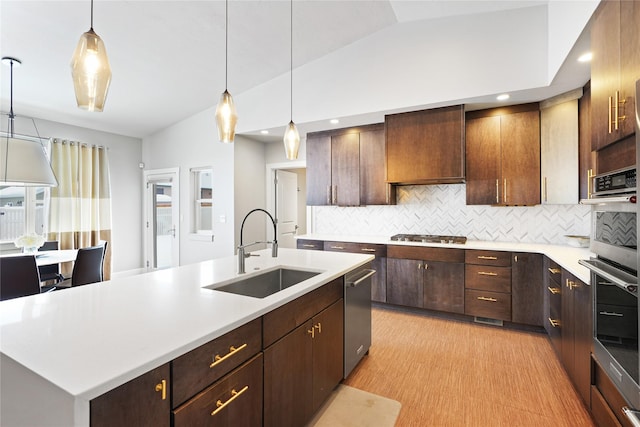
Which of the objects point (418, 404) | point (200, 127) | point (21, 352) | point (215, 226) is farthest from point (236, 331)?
point (200, 127)

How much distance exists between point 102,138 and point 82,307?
17.0ft

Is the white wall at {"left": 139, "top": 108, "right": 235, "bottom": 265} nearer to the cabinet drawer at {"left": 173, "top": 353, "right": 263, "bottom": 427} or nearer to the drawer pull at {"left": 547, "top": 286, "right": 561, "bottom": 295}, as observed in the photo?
the cabinet drawer at {"left": 173, "top": 353, "right": 263, "bottom": 427}

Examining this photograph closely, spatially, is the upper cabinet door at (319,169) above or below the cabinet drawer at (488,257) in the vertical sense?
above

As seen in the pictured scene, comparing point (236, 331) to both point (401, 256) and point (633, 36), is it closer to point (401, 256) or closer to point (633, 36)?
point (633, 36)

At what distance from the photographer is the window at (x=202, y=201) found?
529cm

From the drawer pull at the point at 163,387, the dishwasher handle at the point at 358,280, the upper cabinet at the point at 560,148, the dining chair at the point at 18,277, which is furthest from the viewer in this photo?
the upper cabinet at the point at 560,148

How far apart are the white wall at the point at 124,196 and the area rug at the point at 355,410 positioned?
17.0 ft

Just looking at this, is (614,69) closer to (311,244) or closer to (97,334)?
(97,334)

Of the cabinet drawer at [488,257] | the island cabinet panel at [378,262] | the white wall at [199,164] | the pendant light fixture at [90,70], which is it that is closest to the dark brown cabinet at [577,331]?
the cabinet drawer at [488,257]

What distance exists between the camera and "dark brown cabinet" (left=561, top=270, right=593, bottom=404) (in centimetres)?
181

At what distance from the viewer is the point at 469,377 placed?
2.36m

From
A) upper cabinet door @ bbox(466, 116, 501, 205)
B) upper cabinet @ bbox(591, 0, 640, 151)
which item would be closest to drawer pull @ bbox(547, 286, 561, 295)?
upper cabinet door @ bbox(466, 116, 501, 205)

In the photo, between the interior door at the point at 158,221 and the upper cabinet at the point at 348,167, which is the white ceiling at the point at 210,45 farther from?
the interior door at the point at 158,221

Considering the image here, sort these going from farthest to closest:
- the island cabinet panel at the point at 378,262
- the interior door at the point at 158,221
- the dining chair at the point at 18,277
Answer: the interior door at the point at 158,221
the island cabinet panel at the point at 378,262
the dining chair at the point at 18,277
